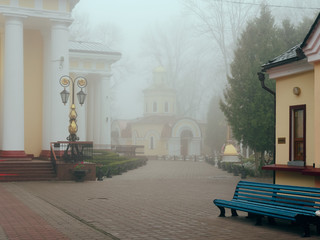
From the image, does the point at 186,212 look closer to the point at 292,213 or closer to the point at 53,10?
the point at 292,213

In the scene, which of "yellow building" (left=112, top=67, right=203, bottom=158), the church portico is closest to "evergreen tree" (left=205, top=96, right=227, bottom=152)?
"yellow building" (left=112, top=67, right=203, bottom=158)

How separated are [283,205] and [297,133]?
12.2 feet

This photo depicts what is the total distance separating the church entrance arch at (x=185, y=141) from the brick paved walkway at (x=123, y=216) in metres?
45.1

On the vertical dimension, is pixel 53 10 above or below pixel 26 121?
above

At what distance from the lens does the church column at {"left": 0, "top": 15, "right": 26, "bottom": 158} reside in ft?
82.6

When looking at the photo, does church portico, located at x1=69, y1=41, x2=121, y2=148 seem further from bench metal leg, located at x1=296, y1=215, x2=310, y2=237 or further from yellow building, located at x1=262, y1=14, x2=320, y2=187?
bench metal leg, located at x1=296, y1=215, x2=310, y2=237

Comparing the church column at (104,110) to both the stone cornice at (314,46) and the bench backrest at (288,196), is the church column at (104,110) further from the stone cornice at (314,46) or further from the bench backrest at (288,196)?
the bench backrest at (288,196)

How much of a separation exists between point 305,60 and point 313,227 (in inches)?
169

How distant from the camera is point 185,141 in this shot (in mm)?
64312

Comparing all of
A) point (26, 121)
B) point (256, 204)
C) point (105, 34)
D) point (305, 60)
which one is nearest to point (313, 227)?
point (256, 204)

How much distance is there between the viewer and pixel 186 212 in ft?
41.1

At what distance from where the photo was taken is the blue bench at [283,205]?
30.3 feet

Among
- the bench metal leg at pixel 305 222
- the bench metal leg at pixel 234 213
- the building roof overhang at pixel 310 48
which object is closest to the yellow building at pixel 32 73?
the building roof overhang at pixel 310 48

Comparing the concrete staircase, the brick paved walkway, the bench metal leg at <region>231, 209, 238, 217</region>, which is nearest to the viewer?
the brick paved walkway
